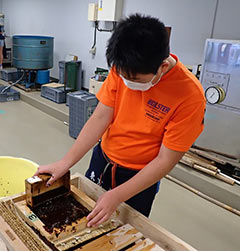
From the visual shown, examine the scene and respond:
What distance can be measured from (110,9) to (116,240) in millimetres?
3538

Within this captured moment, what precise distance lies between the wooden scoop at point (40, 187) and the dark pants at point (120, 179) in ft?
0.71

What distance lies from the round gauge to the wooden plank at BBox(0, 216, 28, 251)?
80.6 inches

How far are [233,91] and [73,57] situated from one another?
3.21 metres

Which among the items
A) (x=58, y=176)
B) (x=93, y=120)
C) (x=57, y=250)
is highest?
(x=93, y=120)

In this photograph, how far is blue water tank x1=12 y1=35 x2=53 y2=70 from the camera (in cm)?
434

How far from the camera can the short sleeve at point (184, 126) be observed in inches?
35.8

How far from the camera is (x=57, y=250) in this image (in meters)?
0.81

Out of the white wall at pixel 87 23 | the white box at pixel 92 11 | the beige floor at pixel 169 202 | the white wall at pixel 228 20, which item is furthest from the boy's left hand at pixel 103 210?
the white box at pixel 92 11

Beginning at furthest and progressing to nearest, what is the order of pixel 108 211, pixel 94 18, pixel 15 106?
1. pixel 15 106
2. pixel 94 18
3. pixel 108 211

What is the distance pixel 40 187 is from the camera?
3.19 feet

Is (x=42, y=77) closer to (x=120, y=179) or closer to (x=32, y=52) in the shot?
(x=32, y=52)

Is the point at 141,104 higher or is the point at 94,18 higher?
the point at 94,18

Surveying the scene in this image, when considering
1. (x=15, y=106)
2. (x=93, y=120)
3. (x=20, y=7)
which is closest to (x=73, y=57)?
(x=15, y=106)

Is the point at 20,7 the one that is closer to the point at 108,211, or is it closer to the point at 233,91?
the point at 233,91
